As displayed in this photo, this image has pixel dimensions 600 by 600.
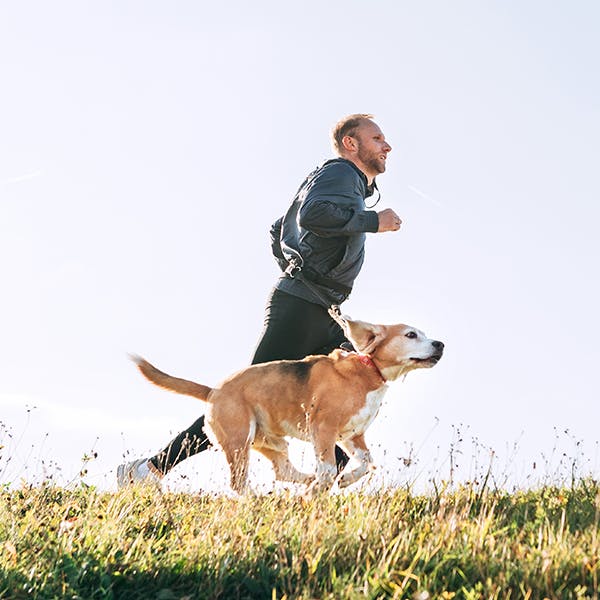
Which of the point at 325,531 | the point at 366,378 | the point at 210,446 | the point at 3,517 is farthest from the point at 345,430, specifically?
the point at 3,517

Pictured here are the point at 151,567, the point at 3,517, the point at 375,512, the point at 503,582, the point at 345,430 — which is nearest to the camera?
the point at 503,582

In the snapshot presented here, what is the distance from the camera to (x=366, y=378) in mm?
7609

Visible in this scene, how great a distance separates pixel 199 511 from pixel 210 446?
1.76 metres

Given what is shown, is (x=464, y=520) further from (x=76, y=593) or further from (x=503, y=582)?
(x=76, y=593)

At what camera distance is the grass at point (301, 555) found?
475 cm

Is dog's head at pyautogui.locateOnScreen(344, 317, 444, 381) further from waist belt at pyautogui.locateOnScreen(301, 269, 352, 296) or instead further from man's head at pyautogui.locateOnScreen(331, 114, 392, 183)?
man's head at pyautogui.locateOnScreen(331, 114, 392, 183)

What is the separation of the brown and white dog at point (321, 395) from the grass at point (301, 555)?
4.00 ft

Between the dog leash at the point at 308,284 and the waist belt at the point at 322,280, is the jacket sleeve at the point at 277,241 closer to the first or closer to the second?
the dog leash at the point at 308,284

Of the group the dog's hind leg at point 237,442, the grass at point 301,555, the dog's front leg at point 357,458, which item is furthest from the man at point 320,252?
the grass at point 301,555

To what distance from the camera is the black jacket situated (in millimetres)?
7676

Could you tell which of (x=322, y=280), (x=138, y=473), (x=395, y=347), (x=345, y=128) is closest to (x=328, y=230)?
(x=322, y=280)

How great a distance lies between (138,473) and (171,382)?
1044mm

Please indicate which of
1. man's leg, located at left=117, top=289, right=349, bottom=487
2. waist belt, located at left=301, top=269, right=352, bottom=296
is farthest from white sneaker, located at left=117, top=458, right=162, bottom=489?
waist belt, located at left=301, top=269, right=352, bottom=296

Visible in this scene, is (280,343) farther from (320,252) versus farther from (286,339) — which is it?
(320,252)
